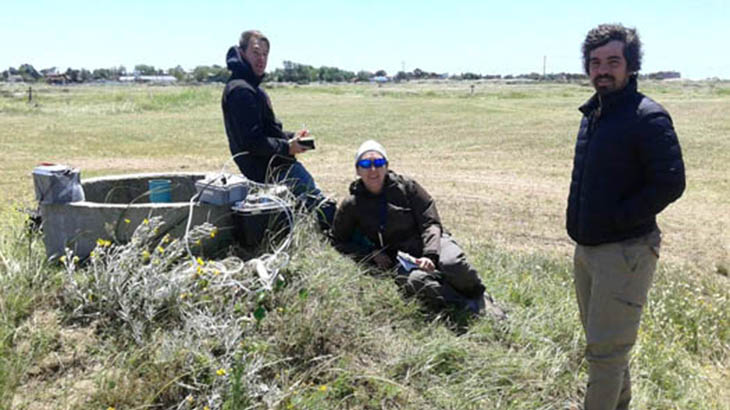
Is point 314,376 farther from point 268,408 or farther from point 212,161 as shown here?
point 212,161

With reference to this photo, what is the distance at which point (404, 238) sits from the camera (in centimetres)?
445

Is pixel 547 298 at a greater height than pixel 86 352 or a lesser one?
lesser

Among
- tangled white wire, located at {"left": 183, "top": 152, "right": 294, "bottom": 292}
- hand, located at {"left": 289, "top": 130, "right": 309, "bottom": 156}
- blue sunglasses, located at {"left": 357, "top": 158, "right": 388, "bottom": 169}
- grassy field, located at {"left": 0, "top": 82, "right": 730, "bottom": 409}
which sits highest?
hand, located at {"left": 289, "top": 130, "right": 309, "bottom": 156}

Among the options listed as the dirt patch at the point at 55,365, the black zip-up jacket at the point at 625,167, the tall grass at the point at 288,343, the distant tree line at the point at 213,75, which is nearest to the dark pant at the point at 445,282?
the tall grass at the point at 288,343

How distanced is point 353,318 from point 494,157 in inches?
553

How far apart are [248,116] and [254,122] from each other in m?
0.06

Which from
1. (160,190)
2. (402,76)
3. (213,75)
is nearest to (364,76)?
(402,76)

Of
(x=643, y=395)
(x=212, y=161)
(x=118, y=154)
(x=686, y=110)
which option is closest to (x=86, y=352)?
(x=643, y=395)

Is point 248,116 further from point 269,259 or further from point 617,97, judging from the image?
point 617,97

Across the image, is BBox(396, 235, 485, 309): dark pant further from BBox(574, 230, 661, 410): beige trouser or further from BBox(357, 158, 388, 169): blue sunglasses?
BBox(574, 230, 661, 410): beige trouser

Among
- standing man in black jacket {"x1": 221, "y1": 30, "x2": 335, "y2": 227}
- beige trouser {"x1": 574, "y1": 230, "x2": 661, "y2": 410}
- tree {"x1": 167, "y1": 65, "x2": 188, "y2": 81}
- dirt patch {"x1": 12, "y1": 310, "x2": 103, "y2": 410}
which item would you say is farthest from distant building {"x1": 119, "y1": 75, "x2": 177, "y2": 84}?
beige trouser {"x1": 574, "y1": 230, "x2": 661, "y2": 410}

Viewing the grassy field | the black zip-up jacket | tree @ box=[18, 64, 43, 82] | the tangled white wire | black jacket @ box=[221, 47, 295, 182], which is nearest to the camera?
the black zip-up jacket

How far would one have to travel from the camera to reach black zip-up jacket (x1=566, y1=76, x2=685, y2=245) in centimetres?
283

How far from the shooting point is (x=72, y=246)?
13.6 feet
